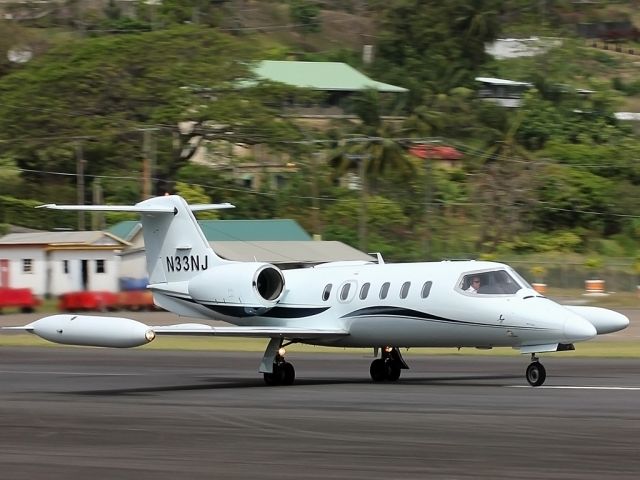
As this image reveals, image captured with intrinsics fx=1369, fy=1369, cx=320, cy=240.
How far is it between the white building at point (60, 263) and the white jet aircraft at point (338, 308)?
32.3 metres

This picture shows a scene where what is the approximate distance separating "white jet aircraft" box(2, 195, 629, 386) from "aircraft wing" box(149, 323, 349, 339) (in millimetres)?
23

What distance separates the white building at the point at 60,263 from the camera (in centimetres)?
5894

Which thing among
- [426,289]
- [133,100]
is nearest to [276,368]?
[426,289]

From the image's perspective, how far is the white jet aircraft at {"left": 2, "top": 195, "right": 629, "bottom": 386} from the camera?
2252 cm

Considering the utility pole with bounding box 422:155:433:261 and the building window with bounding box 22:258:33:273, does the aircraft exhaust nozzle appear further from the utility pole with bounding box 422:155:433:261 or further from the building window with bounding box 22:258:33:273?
the utility pole with bounding box 422:155:433:261

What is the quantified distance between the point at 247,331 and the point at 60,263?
36.8 meters

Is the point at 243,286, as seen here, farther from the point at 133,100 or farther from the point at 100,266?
the point at 133,100

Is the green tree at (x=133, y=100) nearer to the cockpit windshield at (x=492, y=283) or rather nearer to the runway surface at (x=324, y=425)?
the runway surface at (x=324, y=425)

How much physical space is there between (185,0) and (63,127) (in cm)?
4548

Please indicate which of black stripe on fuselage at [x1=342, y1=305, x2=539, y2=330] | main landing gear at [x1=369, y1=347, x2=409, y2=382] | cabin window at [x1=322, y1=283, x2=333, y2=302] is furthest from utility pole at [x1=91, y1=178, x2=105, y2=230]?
black stripe on fuselage at [x1=342, y1=305, x2=539, y2=330]

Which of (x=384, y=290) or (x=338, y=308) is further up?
(x=384, y=290)

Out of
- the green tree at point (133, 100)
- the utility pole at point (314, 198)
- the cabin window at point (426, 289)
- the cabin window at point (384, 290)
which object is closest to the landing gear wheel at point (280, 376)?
the cabin window at point (384, 290)

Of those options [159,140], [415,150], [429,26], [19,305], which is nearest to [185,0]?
[429,26]

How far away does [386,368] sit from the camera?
25406mm
